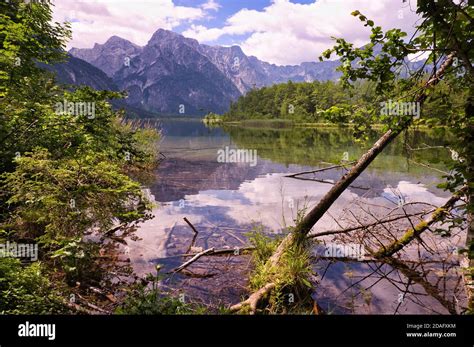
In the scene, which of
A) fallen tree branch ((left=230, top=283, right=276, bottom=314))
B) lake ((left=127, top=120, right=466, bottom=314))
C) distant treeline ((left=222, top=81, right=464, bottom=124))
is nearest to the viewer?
distant treeline ((left=222, top=81, right=464, bottom=124))

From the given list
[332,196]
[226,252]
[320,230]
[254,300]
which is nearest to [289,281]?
[254,300]

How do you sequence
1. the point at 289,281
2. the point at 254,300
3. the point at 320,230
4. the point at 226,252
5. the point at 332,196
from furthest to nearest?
the point at 320,230
the point at 226,252
the point at 332,196
the point at 289,281
the point at 254,300

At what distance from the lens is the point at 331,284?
770 centimetres

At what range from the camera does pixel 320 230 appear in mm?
10641

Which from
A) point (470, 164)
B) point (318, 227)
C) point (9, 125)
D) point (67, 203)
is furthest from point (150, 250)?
point (470, 164)

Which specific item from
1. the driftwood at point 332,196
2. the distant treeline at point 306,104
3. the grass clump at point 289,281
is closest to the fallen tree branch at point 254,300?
the driftwood at point 332,196

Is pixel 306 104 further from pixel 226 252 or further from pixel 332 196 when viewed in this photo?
pixel 332 196

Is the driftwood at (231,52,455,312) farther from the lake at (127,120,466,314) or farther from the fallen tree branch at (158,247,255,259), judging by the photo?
the fallen tree branch at (158,247,255,259)

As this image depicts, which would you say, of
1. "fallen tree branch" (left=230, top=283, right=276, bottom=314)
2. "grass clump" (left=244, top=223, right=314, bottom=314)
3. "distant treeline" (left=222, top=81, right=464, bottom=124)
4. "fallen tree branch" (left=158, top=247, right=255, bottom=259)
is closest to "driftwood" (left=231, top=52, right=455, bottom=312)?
"fallen tree branch" (left=230, top=283, right=276, bottom=314)

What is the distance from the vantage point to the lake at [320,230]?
6836mm

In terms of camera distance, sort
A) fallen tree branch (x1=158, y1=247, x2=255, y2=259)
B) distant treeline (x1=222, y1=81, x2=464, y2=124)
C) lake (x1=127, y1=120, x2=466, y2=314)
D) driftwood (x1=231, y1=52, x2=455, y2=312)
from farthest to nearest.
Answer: fallen tree branch (x1=158, y1=247, x2=255, y2=259) < driftwood (x1=231, y1=52, x2=455, y2=312) < lake (x1=127, y1=120, x2=466, y2=314) < distant treeline (x1=222, y1=81, x2=464, y2=124)

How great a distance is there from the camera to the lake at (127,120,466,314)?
22.4 feet

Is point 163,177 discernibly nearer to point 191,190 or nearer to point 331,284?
point 191,190
